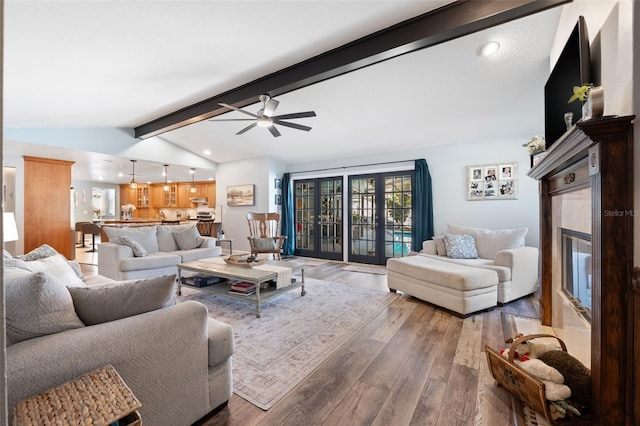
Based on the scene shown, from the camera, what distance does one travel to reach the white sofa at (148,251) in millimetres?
3912

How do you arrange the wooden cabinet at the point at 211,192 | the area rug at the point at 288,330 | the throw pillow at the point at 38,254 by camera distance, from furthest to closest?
the wooden cabinet at the point at 211,192 < the throw pillow at the point at 38,254 < the area rug at the point at 288,330

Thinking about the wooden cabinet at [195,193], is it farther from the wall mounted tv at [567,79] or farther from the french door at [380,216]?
the wall mounted tv at [567,79]

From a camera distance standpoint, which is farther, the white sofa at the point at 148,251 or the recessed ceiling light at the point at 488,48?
the white sofa at the point at 148,251

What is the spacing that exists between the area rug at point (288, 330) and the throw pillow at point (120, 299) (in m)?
0.85

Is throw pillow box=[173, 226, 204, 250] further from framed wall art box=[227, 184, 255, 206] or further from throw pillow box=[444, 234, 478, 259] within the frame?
throw pillow box=[444, 234, 478, 259]

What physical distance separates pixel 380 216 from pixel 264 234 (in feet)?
7.94

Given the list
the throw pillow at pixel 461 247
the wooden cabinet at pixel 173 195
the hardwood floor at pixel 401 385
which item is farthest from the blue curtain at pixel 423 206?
the wooden cabinet at pixel 173 195

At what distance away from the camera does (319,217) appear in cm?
645

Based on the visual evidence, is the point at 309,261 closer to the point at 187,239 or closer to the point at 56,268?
the point at 187,239

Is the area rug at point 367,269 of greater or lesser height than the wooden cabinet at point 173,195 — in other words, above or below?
below

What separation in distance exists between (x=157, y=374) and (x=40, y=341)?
1.48 feet

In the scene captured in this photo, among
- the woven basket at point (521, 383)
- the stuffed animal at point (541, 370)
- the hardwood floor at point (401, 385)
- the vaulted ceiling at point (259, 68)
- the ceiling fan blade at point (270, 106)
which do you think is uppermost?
the vaulted ceiling at point (259, 68)

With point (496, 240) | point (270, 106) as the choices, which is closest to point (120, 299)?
point (270, 106)

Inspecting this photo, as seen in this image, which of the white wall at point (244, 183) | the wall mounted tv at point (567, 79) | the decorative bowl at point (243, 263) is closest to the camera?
the wall mounted tv at point (567, 79)
